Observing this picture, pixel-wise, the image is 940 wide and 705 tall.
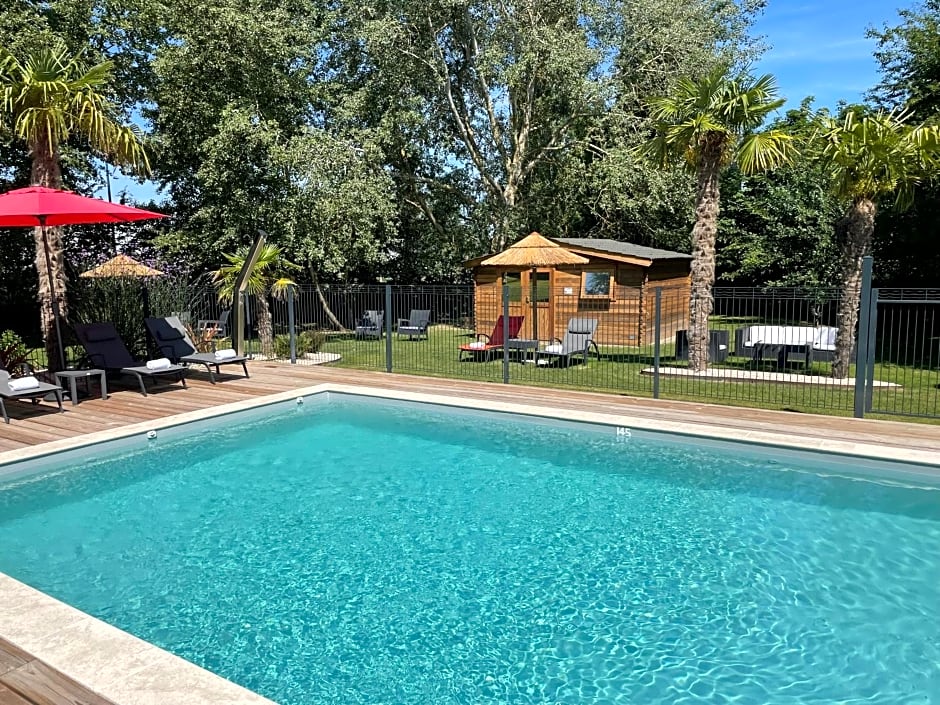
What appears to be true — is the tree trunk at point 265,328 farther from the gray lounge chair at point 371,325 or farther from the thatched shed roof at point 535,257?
the thatched shed roof at point 535,257

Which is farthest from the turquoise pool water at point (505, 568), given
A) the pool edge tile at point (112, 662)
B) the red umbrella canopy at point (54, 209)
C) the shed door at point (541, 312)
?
the shed door at point (541, 312)

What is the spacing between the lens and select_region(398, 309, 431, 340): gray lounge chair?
66.6 ft

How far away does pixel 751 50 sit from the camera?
27391mm

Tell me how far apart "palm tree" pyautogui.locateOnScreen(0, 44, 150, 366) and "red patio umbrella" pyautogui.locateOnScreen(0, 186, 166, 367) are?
1.29 feet

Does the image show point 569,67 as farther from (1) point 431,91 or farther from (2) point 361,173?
(2) point 361,173

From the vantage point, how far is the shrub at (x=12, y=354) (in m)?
10.8

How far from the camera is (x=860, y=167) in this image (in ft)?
35.8

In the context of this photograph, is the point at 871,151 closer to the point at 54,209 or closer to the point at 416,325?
A: the point at 54,209

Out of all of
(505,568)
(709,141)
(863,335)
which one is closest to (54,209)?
(505,568)

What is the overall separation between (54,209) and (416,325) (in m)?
12.5

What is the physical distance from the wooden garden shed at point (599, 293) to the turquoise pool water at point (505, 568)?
11.6 m

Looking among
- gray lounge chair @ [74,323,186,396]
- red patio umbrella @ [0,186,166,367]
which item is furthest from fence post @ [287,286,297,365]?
red patio umbrella @ [0,186,166,367]

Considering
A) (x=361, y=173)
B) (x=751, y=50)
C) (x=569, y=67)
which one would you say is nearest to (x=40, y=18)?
(x=361, y=173)

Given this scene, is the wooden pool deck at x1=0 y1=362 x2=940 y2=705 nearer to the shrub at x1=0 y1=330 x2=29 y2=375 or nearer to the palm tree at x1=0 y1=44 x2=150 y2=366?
the shrub at x1=0 y1=330 x2=29 y2=375
